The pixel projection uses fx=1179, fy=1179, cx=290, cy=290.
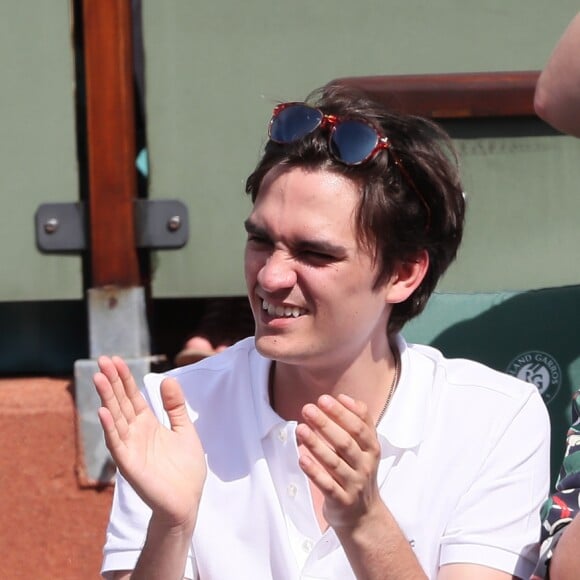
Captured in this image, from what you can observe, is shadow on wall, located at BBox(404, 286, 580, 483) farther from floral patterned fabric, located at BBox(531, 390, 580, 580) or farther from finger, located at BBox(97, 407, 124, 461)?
finger, located at BBox(97, 407, 124, 461)

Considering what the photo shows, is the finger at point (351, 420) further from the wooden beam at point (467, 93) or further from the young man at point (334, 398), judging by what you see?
the wooden beam at point (467, 93)

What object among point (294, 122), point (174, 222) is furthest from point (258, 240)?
point (174, 222)

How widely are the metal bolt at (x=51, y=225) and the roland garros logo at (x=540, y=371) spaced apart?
146 cm

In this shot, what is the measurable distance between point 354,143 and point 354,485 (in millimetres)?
668

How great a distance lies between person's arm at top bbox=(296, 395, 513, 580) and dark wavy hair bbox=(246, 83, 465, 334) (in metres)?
0.47

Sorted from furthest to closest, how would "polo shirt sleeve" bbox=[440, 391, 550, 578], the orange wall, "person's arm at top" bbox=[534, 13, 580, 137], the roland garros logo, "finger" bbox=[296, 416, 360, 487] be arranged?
the orange wall
the roland garros logo
"polo shirt sleeve" bbox=[440, 391, 550, 578]
"person's arm at top" bbox=[534, 13, 580, 137]
"finger" bbox=[296, 416, 360, 487]

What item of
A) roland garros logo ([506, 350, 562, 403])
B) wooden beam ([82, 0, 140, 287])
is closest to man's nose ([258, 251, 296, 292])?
roland garros logo ([506, 350, 562, 403])

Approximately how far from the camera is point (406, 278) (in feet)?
7.30

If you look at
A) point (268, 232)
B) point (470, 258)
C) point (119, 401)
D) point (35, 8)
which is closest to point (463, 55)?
point (470, 258)

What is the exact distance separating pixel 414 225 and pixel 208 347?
1.39 m

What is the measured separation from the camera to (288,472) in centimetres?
208

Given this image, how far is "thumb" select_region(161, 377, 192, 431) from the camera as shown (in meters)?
1.87

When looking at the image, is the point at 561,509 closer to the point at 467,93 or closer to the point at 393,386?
the point at 393,386

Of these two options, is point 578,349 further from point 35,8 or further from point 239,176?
point 35,8
